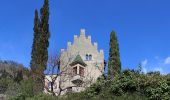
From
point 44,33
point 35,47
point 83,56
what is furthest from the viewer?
point 83,56

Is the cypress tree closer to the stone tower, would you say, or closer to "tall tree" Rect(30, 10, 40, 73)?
"tall tree" Rect(30, 10, 40, 73)

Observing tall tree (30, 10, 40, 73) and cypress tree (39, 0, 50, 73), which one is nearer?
tall tree (30, 10, 40, 73)

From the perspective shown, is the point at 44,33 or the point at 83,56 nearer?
the point at 44,33

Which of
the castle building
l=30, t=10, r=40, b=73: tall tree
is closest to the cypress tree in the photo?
l=30, t=10, r=40, b=73: tall tree

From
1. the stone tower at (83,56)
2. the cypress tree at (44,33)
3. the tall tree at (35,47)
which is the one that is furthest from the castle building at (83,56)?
the tall tree at (35,47)

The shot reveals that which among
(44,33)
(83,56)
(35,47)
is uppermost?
(44,33)

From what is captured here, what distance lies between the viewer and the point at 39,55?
34.2m

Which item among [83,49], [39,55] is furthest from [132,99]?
[83,49]

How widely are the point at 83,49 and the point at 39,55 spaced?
31.1 feet

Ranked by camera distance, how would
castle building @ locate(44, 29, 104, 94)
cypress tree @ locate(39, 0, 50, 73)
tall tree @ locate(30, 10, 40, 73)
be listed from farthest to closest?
1. castle building @ locate(44, 29, 104, 94)
2. cypress tree @ locate(39, 0, 50, 73)
3. tall tree @ locate(30, 10, 40, 73)

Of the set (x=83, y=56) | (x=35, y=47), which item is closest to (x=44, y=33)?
(x=35, y=47)

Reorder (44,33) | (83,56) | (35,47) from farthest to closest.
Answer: (83,56), (44,33), (35,47)

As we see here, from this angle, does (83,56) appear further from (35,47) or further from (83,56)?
(35,47)

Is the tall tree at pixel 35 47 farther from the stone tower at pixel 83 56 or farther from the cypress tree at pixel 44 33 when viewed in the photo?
the stone tower at pixel 83 56
